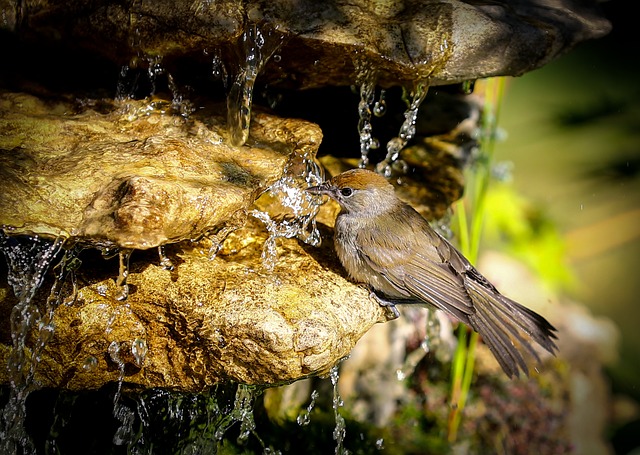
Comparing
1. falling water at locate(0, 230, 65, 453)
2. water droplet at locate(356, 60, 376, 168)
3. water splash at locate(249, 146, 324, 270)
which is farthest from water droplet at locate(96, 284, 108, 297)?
water droplet at locate(356, 60, 376, 168)

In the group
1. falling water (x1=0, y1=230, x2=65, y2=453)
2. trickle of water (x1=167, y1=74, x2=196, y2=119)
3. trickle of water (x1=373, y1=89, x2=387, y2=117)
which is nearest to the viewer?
falling water (x1=0, y1=230, x2=65, y2=453)

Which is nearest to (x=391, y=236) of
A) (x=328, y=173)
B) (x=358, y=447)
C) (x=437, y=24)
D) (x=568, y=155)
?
(x=328, y=173)

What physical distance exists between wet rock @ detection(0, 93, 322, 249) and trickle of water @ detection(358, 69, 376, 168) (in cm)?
32

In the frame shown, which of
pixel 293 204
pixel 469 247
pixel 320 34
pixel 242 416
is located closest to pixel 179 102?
pixel 293 204

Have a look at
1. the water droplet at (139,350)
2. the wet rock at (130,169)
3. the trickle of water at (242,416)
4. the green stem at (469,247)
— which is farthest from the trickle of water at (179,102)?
the green stem at (469,247)

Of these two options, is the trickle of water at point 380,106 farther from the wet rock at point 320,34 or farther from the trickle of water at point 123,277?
the trickle of water at point 123,277

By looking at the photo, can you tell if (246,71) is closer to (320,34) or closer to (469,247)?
(320,34)

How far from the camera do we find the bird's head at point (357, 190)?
3684mm

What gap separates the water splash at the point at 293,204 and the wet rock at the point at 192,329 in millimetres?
446

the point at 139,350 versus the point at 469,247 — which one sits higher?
the point at 139,350

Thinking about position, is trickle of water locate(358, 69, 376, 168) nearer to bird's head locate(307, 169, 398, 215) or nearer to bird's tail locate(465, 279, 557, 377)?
bird's head locate(307, 169, 398, 215)

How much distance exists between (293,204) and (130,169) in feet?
3.22

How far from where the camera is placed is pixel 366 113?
387cm

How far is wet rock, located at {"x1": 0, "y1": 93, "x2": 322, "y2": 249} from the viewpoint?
2688mm
